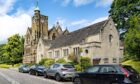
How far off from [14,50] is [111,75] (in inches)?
3380

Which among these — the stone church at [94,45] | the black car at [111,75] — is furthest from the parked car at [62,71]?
the stone church at [94,45]

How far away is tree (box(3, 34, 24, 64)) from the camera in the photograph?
10069cm

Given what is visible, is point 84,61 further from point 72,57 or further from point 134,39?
point 134,39

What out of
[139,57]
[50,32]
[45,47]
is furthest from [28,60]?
[139,57]

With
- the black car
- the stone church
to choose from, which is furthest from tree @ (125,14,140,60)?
the black car

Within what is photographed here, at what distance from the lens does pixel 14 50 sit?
10050 cm

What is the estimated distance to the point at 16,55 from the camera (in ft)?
333

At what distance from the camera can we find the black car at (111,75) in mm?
16703

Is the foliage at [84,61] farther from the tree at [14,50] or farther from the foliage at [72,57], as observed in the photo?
the tree at [14,50]

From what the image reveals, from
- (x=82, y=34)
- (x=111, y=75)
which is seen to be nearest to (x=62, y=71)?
(x=111, y=75)

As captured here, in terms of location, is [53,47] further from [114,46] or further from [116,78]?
[116,78]

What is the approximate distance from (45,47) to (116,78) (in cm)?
5791

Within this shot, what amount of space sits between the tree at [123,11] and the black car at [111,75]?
3355cm

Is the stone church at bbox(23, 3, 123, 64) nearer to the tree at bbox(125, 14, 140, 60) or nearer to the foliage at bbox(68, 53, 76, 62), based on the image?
the foliage at bbox(68, 53, 76, 62)
